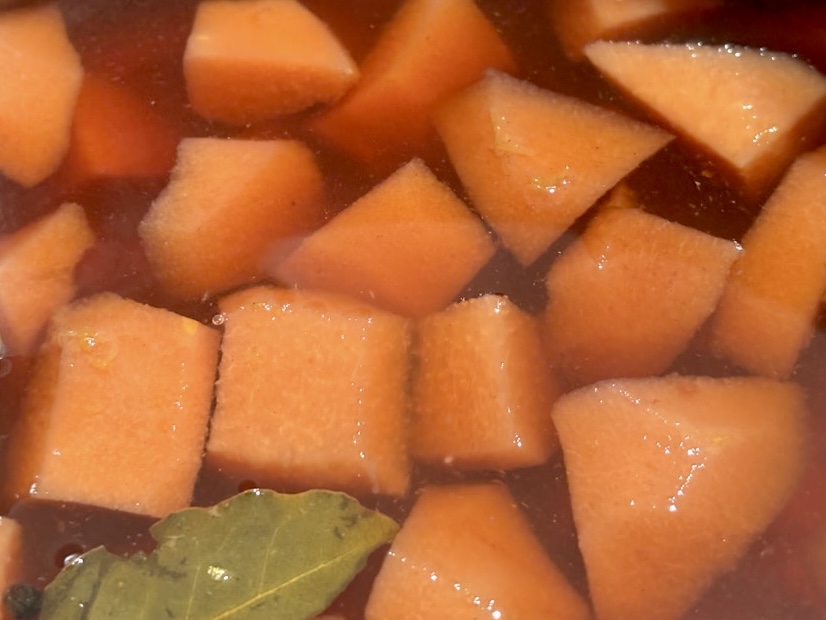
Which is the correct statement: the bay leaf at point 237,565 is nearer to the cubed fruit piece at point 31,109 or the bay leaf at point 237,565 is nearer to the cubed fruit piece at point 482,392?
the cubed fruit piece at point 482,392

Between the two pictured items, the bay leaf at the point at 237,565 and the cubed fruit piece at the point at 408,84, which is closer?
the bay leaf at the point at 237,565

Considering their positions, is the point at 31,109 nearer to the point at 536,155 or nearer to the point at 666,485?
the point at 536,155

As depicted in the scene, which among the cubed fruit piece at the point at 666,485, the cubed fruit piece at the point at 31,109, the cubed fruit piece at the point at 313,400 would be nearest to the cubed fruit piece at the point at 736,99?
the cubed fruit piece at the point at 666,485

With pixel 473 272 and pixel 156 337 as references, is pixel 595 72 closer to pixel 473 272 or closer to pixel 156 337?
pixel 473 272

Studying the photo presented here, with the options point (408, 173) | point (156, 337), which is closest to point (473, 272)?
point (408, 173)

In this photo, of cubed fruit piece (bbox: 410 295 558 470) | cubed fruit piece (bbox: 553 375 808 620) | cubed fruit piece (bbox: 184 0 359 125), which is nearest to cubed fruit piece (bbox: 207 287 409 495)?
cubed fruit piece (bbox: 410 295 558 470)

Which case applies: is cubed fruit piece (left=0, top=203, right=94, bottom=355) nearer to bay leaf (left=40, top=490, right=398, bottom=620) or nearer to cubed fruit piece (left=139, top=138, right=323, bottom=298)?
cubed fruit piece (left=139, top=138, right=323, bottom=298)
